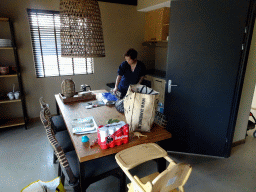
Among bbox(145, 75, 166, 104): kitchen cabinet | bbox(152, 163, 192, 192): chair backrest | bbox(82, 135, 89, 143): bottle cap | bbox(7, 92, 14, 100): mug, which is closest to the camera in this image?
bbox(152, 163, 192, 192): chair backrest

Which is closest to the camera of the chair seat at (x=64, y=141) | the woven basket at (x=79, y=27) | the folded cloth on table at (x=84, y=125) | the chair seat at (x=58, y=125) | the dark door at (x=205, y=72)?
the woven basket at (x=79, y=27)

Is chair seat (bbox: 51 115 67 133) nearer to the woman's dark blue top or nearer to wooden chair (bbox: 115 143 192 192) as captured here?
the woman's dark blue top

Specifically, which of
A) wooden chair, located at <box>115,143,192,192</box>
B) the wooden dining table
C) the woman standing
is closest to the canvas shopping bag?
the wooden dining table

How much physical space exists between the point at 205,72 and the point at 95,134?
1575 millimetres

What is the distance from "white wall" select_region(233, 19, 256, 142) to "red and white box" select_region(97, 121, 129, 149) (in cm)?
203

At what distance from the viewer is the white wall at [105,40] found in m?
3.17

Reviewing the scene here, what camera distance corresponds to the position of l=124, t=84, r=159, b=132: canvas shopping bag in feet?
4.74

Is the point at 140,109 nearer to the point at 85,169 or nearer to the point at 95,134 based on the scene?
the point at 95,134

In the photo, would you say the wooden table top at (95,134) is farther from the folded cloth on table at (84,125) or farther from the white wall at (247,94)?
the white wall at (247,94)

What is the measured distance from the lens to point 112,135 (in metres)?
1.31

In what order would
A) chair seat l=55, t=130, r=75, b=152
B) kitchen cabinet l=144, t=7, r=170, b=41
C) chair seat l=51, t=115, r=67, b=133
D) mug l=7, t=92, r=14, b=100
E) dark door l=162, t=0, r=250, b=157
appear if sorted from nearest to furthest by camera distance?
chair seat l=55, t=130, r=75, b=152, dark door l=162, t=0, r=250, b=157, chair seat l=51, t=115, r=67, b=133, mug l=7, t=92, r=14, b=100, kitchen cabinet l=144, t=7, r=170, b=41

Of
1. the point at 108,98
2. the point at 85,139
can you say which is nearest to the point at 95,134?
the point at 85,139

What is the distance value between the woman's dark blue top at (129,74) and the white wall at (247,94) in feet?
4.89

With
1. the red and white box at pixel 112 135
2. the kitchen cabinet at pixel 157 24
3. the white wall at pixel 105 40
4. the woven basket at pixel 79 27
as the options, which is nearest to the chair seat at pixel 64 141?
the red and white box at pixel 112 135
